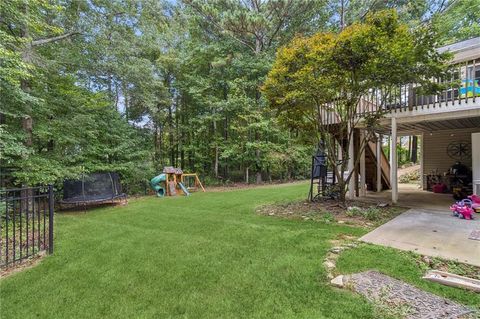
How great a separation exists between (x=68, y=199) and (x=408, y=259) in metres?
8.02

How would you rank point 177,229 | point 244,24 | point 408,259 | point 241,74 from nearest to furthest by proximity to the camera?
point 408,259, point 177,229, point 244,24, point 241,74

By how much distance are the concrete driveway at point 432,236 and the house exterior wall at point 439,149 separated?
501 centimetres

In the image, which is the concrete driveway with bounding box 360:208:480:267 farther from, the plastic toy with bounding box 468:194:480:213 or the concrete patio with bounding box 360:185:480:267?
the plastic toy with bounding box 468:194:480:213

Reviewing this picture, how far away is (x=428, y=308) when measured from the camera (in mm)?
2164

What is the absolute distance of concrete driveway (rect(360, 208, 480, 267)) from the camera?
3.26m

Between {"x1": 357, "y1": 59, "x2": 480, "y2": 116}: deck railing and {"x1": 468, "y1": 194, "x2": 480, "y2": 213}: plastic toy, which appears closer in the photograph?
{"x1": 468, "y1": 194, "x2": 480, "y2": 213}: plastic toy

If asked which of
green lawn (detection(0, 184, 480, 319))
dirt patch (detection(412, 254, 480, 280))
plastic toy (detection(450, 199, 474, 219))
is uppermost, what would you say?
plastic toy (detection(450, 199, 474, 219))

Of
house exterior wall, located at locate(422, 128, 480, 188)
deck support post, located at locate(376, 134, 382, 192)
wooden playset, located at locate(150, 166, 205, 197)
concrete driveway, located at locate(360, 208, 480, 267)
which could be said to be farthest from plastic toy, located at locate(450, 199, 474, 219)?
wooden playset, located at locate(150, 166, 205, 197)

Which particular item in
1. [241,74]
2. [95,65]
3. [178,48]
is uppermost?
[178,48]

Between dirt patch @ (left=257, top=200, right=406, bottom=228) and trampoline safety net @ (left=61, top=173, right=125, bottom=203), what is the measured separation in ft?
15.5

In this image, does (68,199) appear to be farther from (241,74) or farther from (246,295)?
(241,74)

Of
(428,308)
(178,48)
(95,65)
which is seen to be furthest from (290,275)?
(178,48)

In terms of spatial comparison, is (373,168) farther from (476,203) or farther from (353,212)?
(353,212)

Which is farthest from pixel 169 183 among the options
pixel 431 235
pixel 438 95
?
pixel 438 95
